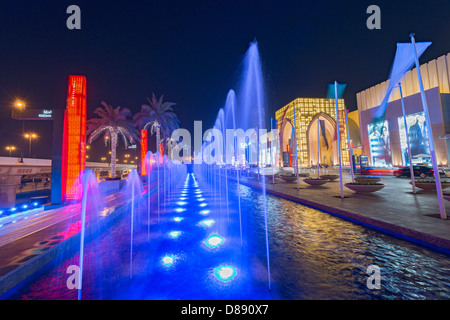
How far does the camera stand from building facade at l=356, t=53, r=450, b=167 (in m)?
30.9

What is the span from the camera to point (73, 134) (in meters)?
9.90

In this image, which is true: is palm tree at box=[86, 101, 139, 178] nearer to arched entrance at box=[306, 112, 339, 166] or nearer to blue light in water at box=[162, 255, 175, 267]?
blue light in water at box=[162, 255, 175, 267]

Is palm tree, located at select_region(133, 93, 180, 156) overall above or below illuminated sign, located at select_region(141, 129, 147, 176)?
above

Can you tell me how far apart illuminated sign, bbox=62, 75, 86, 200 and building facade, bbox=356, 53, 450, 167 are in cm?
3709

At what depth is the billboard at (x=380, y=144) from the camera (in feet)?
132

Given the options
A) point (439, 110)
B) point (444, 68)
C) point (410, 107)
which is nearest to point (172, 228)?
point (439, 110)

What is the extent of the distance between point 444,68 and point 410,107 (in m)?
7.74

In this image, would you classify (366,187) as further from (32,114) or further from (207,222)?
(32,114)

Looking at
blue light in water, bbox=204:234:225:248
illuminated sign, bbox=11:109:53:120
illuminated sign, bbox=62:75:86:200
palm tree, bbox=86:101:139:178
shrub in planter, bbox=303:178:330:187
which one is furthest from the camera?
palm tree, bbox=86:101:139:178

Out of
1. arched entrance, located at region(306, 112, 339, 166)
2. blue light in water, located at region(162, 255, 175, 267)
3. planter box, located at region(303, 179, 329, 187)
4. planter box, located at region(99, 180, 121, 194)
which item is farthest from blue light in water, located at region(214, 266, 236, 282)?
arched entrance, located at region(306, 112, 339, 166)

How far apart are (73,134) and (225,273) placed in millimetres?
10670

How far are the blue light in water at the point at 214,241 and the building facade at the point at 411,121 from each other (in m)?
35.2

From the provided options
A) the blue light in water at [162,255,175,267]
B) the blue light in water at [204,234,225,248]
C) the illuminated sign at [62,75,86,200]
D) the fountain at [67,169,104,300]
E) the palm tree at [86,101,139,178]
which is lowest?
the blue light in water at [204,234,225,248]

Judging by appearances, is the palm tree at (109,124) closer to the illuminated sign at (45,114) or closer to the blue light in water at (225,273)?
the illuminated sign at (45,114)
